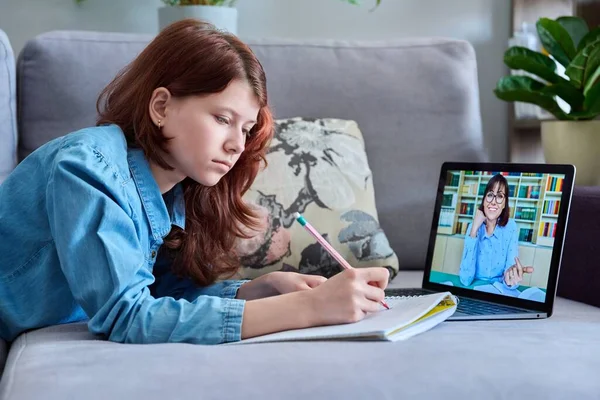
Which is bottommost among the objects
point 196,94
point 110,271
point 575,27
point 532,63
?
point 110,271

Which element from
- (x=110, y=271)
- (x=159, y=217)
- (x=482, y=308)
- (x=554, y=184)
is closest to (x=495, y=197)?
(x=554, y=184)

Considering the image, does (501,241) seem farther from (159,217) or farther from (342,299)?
(159,217)

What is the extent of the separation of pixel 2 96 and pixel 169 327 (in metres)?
0.87

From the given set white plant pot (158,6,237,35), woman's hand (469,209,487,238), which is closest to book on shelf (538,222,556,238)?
woman's hand (469,209,487,238)

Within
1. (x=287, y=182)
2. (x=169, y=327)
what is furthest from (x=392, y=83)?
(x=169, y=327)

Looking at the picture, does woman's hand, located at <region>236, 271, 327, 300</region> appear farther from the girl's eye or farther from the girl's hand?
the girl's eye

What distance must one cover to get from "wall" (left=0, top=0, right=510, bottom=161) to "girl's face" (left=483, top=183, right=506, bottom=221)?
1009 millimetres

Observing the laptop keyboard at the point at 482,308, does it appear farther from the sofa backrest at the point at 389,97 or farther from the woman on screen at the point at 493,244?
the sofa backrest at the point at 389,97

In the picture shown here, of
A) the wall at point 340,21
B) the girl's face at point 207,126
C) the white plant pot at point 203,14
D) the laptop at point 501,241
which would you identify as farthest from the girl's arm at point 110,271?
the wall at point 340,21

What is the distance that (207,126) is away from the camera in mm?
1134

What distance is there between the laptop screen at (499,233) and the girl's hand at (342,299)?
0.36 meters

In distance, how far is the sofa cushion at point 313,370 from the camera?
0.84 m

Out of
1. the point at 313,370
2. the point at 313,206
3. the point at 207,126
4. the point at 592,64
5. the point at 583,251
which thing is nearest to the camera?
the point at 313,370

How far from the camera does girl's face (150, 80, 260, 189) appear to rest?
44.8 inches
